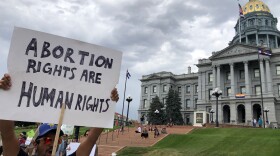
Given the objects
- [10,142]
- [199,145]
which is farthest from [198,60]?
[10,142]

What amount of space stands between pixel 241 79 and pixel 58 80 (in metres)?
62.8

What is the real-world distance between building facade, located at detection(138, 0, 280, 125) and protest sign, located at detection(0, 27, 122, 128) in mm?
46177

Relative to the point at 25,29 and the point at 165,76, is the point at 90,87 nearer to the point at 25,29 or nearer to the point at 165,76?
the point at 25,29

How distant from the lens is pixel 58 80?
3.55 m

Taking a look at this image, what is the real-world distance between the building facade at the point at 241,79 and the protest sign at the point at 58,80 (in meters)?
46.2

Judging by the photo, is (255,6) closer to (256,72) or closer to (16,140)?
(256,72)

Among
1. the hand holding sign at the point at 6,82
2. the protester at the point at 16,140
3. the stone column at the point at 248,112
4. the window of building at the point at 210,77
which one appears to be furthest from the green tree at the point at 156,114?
the hand holding sign at the point at 6,82

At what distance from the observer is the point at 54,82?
353cm

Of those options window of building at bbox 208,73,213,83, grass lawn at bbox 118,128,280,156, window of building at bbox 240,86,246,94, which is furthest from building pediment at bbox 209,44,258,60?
grass lawn at bbox 118,128,280,156

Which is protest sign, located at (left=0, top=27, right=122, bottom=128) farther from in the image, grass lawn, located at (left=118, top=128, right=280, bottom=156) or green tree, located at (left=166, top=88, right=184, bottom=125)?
green tree, located at (left=166, top=88, right=184, bottom=125)

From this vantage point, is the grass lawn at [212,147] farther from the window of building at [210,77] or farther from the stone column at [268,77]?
the window of building at [210,77]

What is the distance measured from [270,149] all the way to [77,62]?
19.8 m

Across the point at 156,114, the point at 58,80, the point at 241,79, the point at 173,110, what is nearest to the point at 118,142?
the point at 58,80

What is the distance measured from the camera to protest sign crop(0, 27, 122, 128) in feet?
10.8
